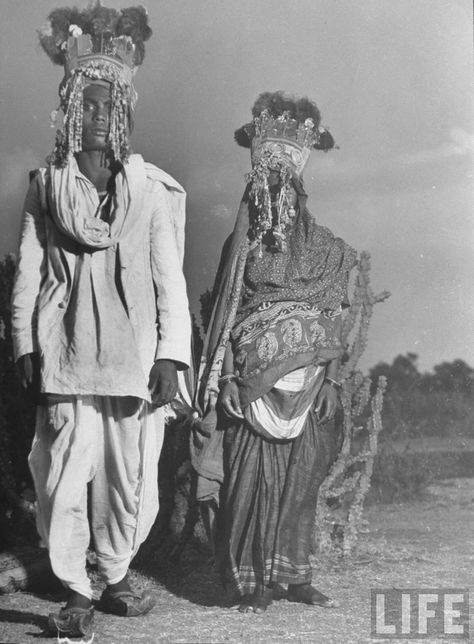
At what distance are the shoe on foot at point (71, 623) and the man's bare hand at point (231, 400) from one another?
4.09 ft

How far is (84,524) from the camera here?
4.11 m

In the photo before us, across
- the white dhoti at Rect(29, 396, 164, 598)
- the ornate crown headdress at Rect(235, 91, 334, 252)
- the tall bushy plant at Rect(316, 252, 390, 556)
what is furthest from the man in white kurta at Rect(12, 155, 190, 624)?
the tall bushy plant at Rect(316, 252, 390, 556)

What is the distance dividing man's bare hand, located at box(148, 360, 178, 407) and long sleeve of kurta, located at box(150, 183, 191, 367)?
0.05 m

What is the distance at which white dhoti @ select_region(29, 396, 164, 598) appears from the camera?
4.03 metres

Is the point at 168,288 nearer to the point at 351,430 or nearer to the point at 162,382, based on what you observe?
the point at 162,382

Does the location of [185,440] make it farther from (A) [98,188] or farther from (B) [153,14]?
(B) [153,14]

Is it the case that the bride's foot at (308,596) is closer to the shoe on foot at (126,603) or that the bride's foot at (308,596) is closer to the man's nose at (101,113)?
the shoe on foot at (126,603)

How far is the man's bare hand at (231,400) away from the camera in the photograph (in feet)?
15.4

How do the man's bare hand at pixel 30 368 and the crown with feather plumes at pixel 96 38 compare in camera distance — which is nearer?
the man's bare hand at pixel 30 368

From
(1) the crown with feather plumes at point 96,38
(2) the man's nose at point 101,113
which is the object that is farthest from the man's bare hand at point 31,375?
(1) the crown with feather plumes at point 96,38

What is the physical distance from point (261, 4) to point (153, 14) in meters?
0.61

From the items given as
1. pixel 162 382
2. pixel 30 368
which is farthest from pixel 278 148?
pixel 30 368

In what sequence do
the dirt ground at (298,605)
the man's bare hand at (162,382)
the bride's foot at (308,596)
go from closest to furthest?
the dirt ground at (298,605), the man's bare hand at (162,382), the bride's foot at (308,596)

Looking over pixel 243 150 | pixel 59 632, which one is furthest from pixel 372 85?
pixel 59 632
